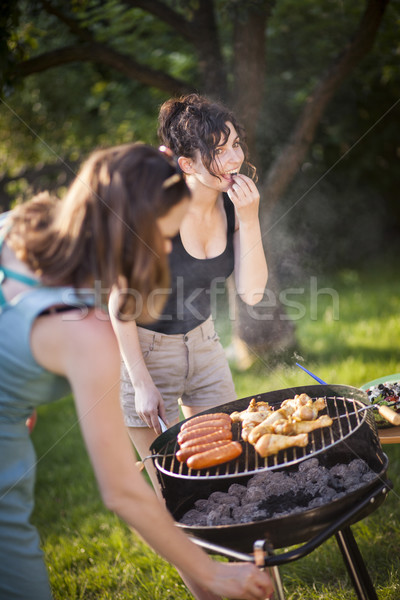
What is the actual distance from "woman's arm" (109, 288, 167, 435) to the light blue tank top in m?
0.73

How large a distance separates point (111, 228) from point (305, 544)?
108 centimetres

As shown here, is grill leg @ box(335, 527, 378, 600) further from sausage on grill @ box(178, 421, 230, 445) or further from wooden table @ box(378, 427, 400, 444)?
sausage on grill @ box(178, 421, 230, 445)

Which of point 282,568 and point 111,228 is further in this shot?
point 282,568

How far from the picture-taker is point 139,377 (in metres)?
2.29

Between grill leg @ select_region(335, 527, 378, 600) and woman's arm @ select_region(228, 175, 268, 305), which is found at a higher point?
woman's arm @ select_region(228, 175, 268, 305)

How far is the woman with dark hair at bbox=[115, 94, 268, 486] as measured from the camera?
2.41m

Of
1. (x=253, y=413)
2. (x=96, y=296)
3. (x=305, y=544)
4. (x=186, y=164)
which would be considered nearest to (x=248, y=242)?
(x=186, y=164)

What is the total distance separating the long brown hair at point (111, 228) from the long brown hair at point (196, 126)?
1044mm

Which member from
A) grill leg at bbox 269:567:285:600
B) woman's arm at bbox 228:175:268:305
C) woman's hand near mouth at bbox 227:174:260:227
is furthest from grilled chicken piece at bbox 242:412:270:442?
woman's hand near mouth at bbox 227:174:260:227

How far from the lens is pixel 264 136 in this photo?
682cm

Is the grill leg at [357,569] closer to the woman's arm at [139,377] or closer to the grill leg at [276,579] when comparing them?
the grill leg at [276,579]

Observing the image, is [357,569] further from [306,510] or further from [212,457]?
[212,457]

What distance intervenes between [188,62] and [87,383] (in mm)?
5258

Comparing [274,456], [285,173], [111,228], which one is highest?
[111,228]
